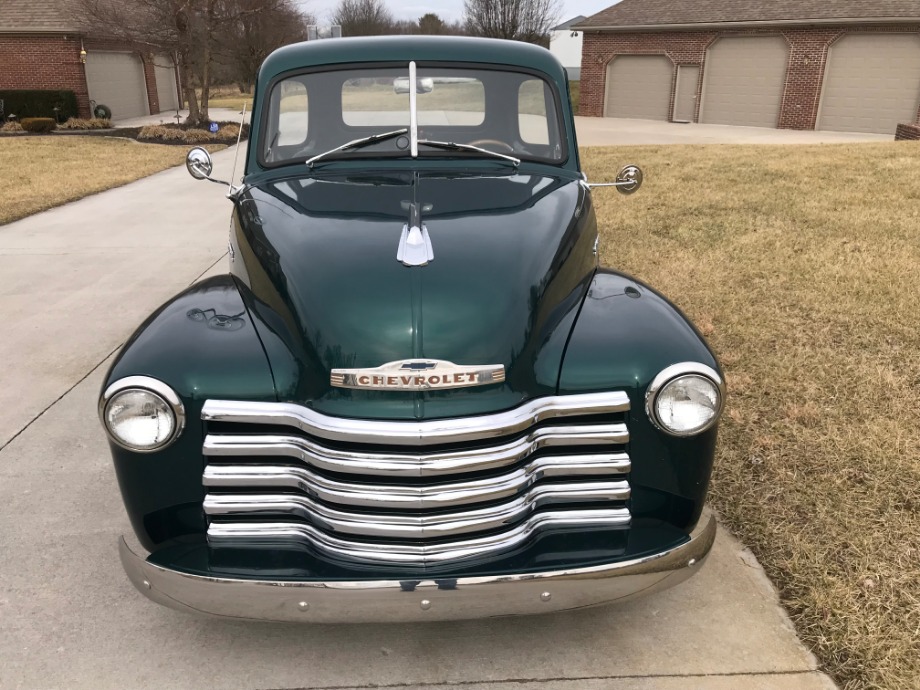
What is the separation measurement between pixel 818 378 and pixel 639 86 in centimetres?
2356

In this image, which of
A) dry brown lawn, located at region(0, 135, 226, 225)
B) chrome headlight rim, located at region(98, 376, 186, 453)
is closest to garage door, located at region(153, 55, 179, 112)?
dry brown lawn, located at region(0, 135, 226, 225)

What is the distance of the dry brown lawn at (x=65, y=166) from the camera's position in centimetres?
1067

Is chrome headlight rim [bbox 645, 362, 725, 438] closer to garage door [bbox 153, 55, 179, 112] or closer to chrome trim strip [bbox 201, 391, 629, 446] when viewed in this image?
chrome trim strip [bbox 201, 391, 629, 446]

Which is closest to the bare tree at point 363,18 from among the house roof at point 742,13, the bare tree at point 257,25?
the bare tree at point 257,25

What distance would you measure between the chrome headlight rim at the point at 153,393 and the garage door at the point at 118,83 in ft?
82.4

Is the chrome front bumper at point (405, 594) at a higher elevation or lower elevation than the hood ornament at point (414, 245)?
lower

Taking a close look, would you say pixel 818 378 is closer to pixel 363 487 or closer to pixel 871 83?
pixel 363 487

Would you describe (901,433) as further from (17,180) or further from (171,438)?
(17,180)

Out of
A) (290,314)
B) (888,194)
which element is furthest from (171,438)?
(888,194)

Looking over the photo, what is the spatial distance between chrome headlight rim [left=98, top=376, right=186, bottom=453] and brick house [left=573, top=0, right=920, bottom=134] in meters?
23.4

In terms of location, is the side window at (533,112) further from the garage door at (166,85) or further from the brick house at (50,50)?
the garage door at (166,85)

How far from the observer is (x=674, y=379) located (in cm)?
225

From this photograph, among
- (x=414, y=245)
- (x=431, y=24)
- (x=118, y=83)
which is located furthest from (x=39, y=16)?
(x=431, y=24)

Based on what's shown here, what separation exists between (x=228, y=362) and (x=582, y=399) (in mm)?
1025
